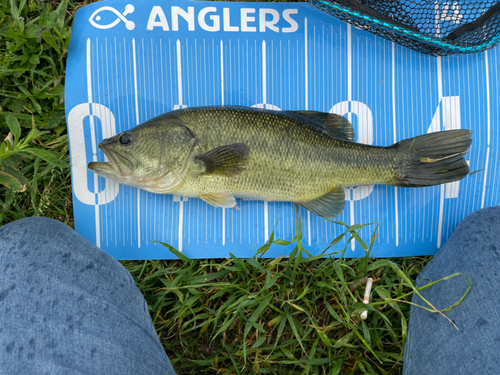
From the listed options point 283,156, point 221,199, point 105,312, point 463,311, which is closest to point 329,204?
point 283,156

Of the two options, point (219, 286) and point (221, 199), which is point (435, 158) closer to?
point (221, 199)

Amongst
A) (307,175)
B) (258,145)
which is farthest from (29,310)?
(307,175)

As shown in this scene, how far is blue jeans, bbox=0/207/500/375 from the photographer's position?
73.7 inches

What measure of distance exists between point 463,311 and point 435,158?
1046 mm

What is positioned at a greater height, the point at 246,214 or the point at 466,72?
the point at 466,72

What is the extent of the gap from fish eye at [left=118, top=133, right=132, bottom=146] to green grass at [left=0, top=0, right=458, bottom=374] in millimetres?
507

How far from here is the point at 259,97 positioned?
2.68 m

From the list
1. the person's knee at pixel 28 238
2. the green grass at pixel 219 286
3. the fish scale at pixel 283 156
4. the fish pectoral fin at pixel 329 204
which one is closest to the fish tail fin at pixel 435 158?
the fish scale at pixel 283 156

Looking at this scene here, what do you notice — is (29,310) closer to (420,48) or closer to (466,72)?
(420,48)

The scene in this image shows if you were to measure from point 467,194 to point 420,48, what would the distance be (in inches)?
48.4

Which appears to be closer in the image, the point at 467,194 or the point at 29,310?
the point at 29,310

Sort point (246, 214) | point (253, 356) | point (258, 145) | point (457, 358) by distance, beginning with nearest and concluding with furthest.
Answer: point (457, 358), point (258, 145), point (253, 356), point (246, 214)

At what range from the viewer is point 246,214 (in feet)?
8.82

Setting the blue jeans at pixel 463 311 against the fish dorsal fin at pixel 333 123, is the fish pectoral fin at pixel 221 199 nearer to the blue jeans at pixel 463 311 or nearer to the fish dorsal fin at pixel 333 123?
the fish dorsal fin at pixel 333 123
